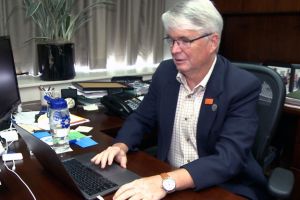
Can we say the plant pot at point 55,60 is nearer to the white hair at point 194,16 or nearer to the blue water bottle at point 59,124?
the blue water bottle at point 59,124

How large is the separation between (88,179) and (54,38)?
1.31m

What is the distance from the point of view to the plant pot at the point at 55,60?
2072mm

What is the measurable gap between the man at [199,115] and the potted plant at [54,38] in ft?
→ 2.78

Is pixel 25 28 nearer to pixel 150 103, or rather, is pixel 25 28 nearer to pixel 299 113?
pixel 150 103

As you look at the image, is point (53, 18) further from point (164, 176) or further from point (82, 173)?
point (164, 176)

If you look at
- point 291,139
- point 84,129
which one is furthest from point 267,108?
point 291,139

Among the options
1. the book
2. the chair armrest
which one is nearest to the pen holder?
the chair armrest

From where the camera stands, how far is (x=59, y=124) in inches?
52.4

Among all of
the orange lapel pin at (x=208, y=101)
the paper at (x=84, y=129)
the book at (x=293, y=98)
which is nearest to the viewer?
the orange lapel pin at (x=208, y=101)

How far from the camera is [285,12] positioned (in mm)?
2297

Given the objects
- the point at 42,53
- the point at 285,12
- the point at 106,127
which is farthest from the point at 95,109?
the point at 285,12

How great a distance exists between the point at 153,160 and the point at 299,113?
3.75 feet

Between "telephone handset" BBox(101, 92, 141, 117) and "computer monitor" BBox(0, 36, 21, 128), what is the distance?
0.48 meters

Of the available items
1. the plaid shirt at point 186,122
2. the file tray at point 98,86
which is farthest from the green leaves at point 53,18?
the plaid shirt at point 186,122
